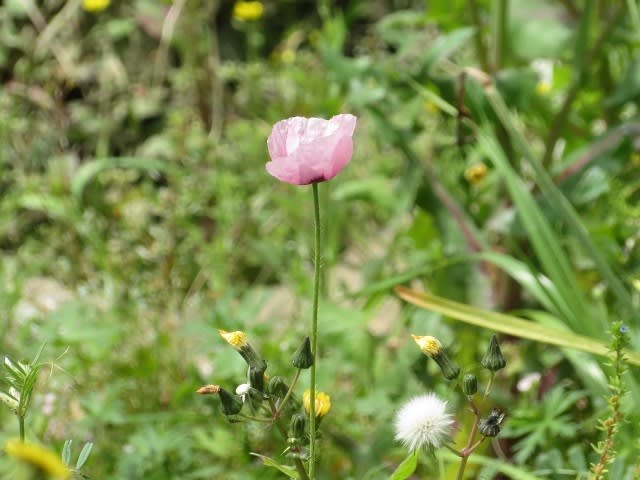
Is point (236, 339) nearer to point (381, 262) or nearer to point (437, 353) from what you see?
point (437, 353)

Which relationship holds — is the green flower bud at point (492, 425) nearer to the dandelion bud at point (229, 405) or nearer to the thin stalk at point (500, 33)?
the dandelion bud at point (229, 405)

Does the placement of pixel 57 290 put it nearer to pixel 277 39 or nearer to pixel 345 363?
pixel 345 363

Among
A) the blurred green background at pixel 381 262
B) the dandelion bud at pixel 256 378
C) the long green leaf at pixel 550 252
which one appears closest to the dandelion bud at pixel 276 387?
the dandelion bud at pixel 256 378

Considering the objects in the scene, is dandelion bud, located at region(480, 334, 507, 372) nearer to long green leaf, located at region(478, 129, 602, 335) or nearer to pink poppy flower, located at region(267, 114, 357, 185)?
pink poppy flower, located at region(267, 114, 357, 185)

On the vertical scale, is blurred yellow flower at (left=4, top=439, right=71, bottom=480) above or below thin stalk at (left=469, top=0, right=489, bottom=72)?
above

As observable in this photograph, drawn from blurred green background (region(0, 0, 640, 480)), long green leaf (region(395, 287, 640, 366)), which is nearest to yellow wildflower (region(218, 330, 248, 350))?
blurred green background (region(0, 0, 640, 480))

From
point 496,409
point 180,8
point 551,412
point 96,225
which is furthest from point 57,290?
point 496,409

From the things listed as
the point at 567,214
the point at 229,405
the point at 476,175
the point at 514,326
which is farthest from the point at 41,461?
the point at 476,175
